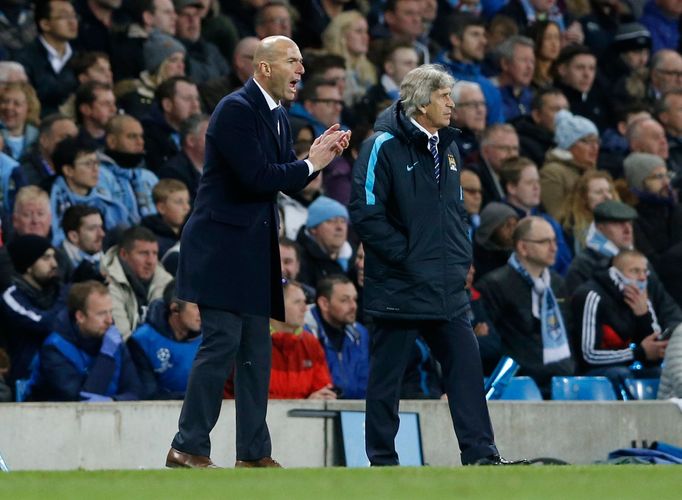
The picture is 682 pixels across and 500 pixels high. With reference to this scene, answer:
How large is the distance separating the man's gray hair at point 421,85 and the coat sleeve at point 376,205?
0.22m

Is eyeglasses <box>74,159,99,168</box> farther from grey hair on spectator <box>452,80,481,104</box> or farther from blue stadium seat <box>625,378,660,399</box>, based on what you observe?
grey hair on spectator <box>452,80,481,104</box>

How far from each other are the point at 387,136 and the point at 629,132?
8548 mm

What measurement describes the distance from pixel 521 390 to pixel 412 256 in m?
3.51

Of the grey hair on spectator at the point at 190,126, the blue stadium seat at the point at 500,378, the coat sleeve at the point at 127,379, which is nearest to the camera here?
the coat sleeve at the point at 127,379

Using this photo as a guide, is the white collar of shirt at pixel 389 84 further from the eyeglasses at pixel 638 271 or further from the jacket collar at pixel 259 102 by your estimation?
the jacket collar at pixel 259 102

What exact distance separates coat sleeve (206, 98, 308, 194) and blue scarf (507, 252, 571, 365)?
4.77m

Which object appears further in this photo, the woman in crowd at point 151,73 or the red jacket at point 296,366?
the woman in crowd at point 151,73

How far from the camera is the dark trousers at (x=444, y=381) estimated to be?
9.84 metres

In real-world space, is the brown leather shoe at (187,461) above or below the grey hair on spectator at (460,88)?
below

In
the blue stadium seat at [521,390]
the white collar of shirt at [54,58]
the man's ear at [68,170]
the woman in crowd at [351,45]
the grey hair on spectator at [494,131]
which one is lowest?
the blue stadium seat at [521,390]

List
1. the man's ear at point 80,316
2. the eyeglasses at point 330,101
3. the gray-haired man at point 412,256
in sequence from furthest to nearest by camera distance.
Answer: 1. the eyeglasses at point 330,101
2. the man's ear at point 80,316
3. the gray-haired man at point 412,256

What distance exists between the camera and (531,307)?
14.0m

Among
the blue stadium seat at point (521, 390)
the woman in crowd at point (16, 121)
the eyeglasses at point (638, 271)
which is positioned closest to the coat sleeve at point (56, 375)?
the woman in crowd at point (16, 121)

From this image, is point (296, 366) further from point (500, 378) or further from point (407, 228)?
point (407, 228)
